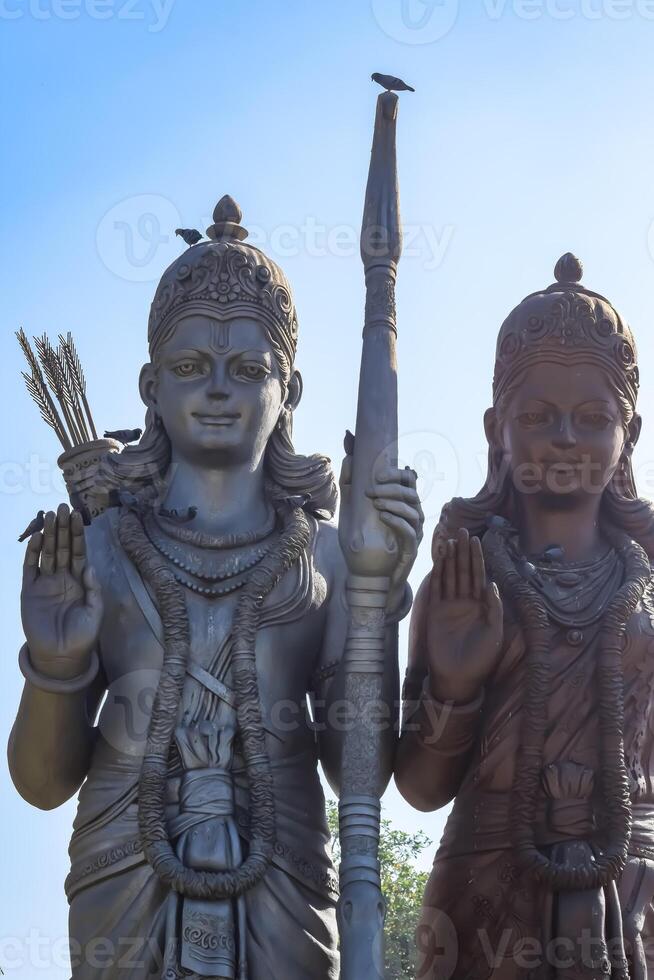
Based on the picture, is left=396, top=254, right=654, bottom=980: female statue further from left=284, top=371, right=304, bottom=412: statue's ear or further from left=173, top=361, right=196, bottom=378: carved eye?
left=173, top=361, right=196, bottom=378: carved eye

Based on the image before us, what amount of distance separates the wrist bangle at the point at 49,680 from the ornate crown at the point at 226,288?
165 centimetres

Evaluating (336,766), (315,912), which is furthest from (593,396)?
(315,912)

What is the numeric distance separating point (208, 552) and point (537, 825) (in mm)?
1778

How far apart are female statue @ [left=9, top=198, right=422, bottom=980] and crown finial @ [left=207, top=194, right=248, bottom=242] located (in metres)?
0.01

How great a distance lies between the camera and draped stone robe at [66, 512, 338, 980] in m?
7.61

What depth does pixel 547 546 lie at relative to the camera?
870 centimetres

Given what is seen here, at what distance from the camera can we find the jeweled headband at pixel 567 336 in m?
8.69

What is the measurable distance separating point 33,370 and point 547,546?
2.71 meters

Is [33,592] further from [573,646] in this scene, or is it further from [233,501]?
[573,646]

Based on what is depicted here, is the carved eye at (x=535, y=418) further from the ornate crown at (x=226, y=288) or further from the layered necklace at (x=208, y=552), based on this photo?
the layered necklace at (x=208, y=552)

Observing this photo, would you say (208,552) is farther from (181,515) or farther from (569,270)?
(569,270)

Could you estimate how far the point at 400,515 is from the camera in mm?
8078

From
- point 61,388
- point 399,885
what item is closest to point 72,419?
point 61,388

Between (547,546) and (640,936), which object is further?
(547,546)
